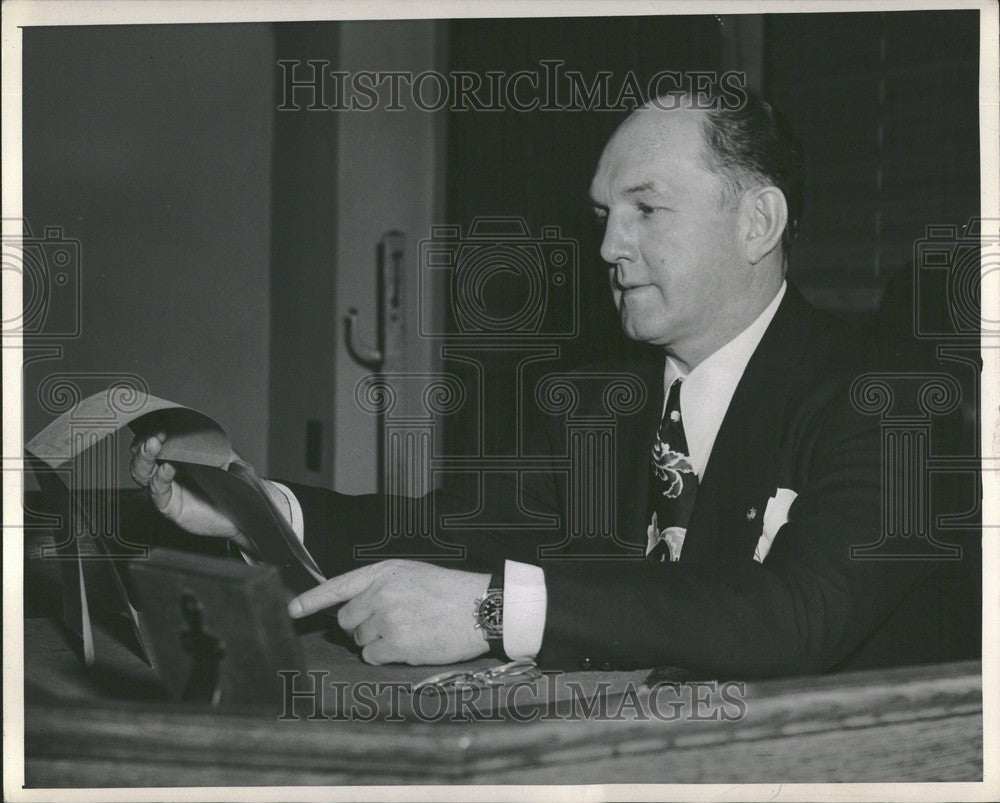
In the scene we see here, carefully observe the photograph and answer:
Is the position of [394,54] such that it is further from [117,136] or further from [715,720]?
[715,720]

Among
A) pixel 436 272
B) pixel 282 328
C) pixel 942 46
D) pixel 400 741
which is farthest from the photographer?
pixel 282 328

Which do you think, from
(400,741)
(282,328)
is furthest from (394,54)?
(400,741)

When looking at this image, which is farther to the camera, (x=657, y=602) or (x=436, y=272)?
(x=436, y=272)

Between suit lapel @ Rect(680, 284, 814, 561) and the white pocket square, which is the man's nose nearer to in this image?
suit lapel @ Rect(680, 284, 814, 561)

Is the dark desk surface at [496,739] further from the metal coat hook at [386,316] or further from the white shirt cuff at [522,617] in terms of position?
the metal coat hook at [386,316]

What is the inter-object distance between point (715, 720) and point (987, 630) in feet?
1.32

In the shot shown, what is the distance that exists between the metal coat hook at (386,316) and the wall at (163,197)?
6.8 inches

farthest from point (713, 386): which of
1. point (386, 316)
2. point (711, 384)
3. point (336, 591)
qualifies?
point (386, 316)

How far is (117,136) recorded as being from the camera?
1581 millimetres

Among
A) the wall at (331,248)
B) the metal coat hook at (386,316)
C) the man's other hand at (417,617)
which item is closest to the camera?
the man's other hand at (417,617)

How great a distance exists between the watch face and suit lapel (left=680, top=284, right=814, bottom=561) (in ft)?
0.85

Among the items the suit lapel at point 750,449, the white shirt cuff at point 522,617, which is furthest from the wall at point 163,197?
the suit lapel at point 750,449

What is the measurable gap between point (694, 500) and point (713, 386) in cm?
15

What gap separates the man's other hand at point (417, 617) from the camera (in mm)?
1114
